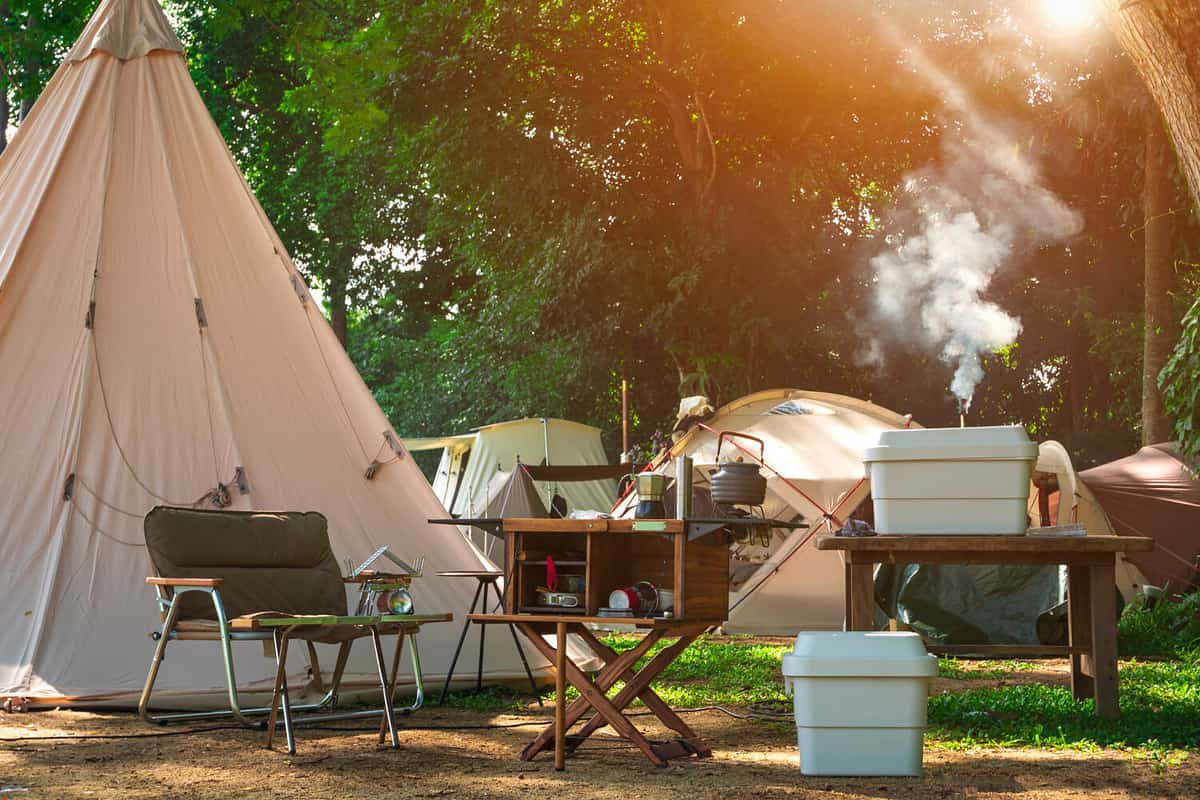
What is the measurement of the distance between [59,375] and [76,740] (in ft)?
6.99

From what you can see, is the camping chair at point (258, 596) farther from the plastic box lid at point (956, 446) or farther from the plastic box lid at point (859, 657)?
the plastic box lid at point (956, 446)

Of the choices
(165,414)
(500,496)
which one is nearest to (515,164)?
(500,496)

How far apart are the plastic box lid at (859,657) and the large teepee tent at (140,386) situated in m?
2.65

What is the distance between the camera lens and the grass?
5305mm

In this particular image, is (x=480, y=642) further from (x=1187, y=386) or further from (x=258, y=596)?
(x=1187, y=386)

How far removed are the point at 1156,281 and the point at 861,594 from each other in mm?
7508

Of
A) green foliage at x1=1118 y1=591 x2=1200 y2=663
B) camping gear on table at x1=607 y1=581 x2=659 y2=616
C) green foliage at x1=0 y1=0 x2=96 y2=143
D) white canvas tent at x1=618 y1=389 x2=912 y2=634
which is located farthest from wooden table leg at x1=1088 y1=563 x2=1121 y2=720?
green foliage at x1=0 y1=0 x2=96 y2=143

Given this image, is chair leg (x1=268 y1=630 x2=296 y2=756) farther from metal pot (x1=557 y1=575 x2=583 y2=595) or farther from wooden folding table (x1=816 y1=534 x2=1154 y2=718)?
wooden folding table (x1=816 y1=534 x2=1154 y2=718)

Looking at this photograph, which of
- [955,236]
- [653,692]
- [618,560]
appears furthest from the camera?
[955,236]

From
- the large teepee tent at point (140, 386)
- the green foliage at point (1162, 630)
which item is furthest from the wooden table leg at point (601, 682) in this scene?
the green foliage at point (1162, 630)

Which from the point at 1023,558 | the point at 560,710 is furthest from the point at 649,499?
the point at 1023,558

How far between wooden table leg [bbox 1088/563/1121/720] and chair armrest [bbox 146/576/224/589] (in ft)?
11.8

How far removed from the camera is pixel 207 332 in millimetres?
7051

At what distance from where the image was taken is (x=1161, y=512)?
11211 mm
